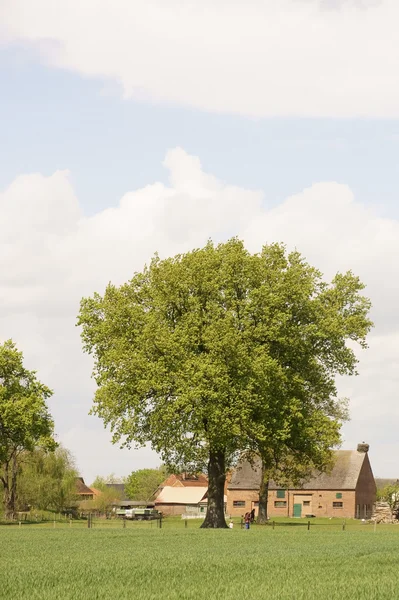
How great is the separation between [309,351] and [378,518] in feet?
152

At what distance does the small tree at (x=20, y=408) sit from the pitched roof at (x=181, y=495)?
6356 centimetres

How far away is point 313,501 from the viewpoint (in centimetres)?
12056

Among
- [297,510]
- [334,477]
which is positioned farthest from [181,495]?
[334,477]

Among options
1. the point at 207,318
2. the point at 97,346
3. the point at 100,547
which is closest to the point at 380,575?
the point at 100,547

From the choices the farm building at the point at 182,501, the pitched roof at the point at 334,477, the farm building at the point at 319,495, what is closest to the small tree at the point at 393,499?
the pitched roof at the point at 334,477

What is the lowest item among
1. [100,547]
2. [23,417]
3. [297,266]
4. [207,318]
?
[100,547]

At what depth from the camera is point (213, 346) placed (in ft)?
192

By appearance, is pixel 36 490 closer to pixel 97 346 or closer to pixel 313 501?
pixel 313 501

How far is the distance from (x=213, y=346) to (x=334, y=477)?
6848 centimetres

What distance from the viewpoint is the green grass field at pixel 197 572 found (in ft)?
68.8

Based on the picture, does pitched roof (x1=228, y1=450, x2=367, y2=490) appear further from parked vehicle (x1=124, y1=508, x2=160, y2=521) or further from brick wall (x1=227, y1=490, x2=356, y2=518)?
parked vehicle (x1=124, y1=508, x2=160, y2=521)

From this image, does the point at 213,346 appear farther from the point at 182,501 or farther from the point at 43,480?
the point at 182,501

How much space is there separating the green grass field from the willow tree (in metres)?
16.8

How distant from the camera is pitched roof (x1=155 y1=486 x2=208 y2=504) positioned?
147875mm
